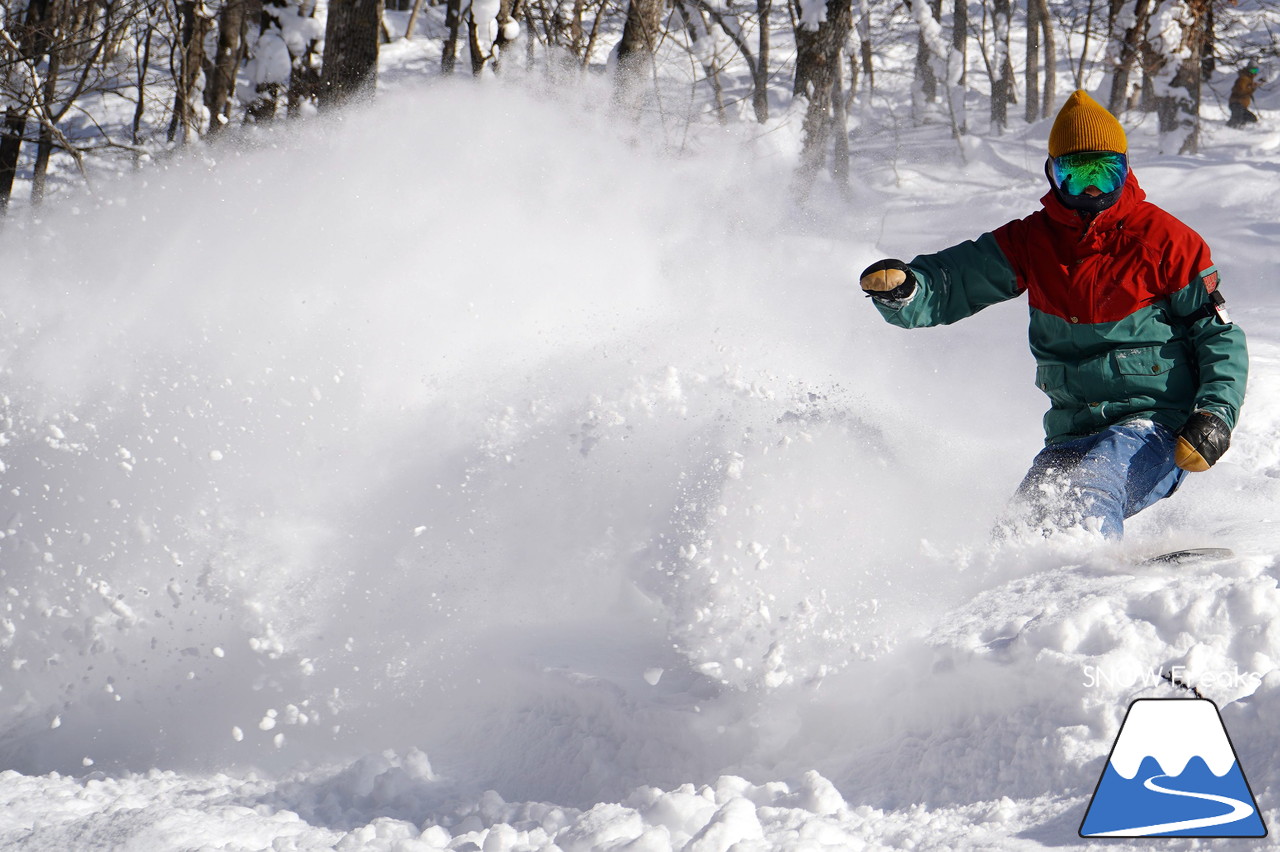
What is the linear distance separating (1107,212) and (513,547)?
2.08 meters

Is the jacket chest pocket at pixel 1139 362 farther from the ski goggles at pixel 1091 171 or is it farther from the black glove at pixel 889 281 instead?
the black glove at pixel 889 281

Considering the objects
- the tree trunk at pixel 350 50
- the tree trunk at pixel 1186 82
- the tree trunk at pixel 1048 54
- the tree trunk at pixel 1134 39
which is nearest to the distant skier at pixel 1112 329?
the tree trunk at pixel 350 50

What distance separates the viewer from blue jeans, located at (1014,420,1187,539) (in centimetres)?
292

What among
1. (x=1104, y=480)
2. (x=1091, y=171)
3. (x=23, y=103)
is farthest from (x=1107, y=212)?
(x=23, y=103)

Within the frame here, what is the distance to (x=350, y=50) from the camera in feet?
25.1

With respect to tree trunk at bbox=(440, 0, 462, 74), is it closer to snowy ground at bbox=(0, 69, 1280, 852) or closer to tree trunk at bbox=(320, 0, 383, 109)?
tree trunk at bbox=(320, 0, 383, 109)

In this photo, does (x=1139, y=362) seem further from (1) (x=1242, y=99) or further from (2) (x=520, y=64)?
(1) (x=1242, y=99)

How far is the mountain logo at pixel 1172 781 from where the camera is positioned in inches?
73.5

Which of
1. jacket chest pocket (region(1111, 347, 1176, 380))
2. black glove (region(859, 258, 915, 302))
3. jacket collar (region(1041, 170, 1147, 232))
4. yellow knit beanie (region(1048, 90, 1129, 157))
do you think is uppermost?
yellow knit beanie (region(1048, 90, 1129, 157))

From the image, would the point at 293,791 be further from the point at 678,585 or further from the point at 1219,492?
the point at 1219,492

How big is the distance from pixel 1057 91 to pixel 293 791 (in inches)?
1046

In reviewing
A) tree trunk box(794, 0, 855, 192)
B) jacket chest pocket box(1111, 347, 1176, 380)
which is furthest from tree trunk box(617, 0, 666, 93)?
jacket chest pocket box(1111, 347, 1176, 380)

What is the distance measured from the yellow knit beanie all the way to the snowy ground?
1122 mm

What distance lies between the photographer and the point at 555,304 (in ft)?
15.6
